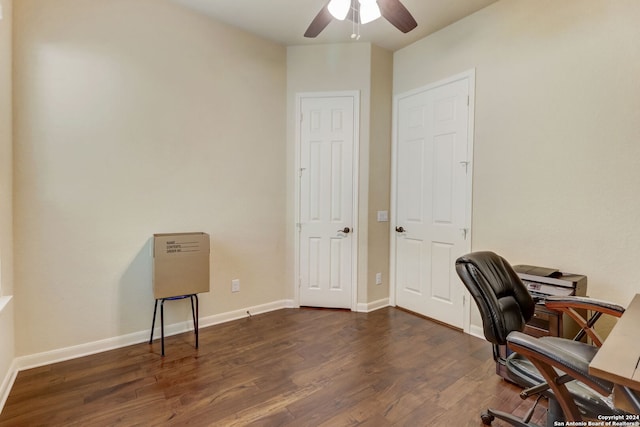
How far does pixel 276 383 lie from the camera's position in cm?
214

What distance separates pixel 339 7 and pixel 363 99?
1.56 metres

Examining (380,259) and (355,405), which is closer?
(355,405)

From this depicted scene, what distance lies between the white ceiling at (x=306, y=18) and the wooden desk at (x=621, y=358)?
8.98 feet

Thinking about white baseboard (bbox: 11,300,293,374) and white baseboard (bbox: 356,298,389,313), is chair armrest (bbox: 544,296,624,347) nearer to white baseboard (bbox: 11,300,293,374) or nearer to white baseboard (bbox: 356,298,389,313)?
white baseboard (bbox: 356,298,389,313)

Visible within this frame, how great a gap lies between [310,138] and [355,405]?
8.60ft

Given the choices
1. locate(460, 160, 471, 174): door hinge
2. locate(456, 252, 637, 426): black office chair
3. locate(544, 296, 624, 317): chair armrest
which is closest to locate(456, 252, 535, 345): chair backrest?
locate(456, 252, 637, 426): black office chair

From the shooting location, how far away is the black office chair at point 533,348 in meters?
1.15

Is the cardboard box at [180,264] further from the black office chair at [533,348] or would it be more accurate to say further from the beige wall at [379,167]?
the black office chair at [533,348]

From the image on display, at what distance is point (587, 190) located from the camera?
2232 mm

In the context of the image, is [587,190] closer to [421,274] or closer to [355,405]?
[421,274]

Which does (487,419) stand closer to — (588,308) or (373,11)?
(588,308)

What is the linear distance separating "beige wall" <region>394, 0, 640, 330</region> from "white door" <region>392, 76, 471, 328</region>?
0.16m

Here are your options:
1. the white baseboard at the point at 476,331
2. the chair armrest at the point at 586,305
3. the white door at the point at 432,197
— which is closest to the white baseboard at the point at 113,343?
the white door at the point at 432,197

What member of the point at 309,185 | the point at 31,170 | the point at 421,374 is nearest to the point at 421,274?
the point at 421,374
